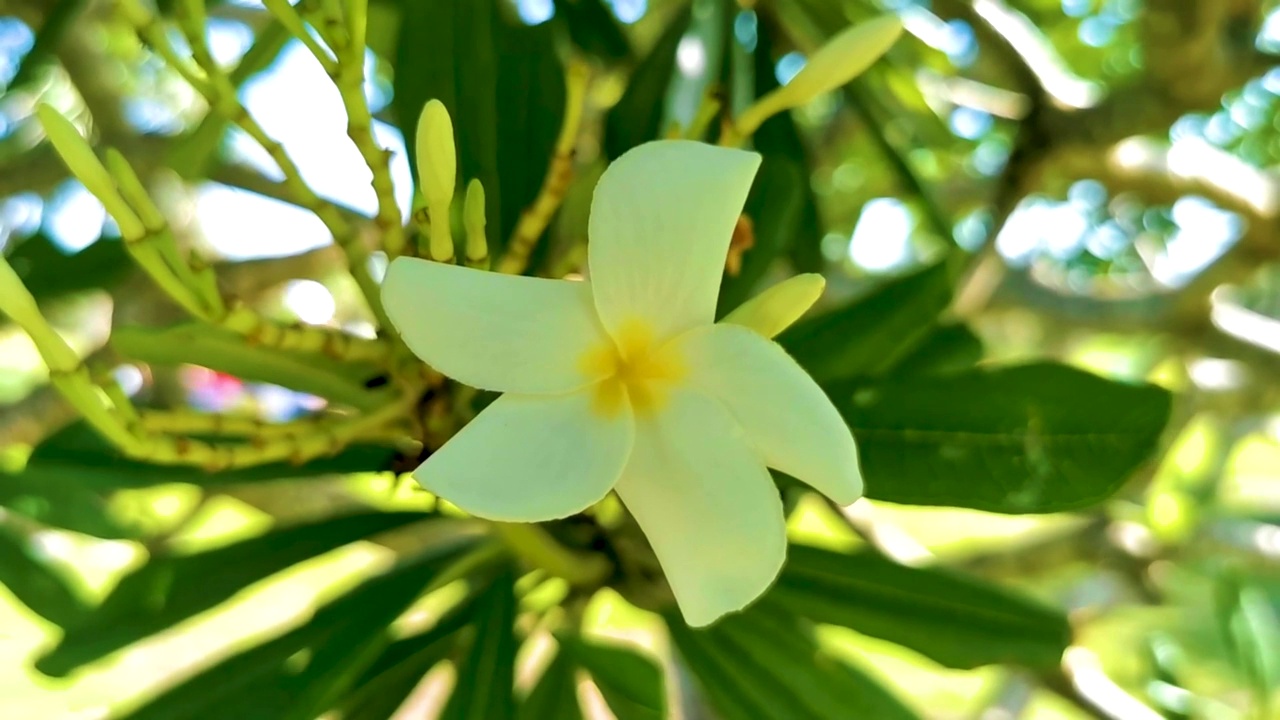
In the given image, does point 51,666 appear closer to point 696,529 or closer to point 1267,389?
point 696,529

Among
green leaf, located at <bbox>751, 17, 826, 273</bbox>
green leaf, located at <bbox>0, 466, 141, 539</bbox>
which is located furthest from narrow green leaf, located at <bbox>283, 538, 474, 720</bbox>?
green leaf, located at <bbox>751, 17, 826, 273</bbox>

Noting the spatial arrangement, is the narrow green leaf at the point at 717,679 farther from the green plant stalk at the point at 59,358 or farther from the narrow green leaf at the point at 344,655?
the green plant stalk at the point at 59,358

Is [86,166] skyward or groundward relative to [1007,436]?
skyward

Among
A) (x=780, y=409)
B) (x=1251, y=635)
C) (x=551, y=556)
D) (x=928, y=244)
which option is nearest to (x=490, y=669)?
(x=551, y=556)

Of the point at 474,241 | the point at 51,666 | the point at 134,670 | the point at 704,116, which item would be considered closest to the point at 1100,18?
the point at 704,116

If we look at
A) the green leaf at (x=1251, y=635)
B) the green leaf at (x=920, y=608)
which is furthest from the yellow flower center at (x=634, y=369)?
the green leaf at (x=1251, y=635)

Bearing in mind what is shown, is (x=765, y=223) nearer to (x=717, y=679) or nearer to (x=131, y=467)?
(x=717, y=679)

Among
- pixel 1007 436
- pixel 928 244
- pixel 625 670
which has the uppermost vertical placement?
pixel 1007 436
